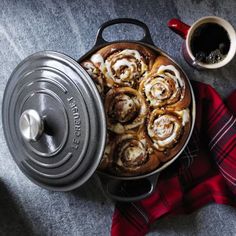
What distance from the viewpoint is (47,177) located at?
95cm

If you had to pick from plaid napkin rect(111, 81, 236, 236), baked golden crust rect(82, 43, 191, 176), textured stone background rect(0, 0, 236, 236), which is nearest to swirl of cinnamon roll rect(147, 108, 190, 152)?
baked golden crust rect(82, 43, 191, 176)

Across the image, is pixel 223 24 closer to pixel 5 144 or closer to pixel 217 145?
pixel 217 145

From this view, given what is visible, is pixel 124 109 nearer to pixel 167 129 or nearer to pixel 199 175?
pixel 167 129

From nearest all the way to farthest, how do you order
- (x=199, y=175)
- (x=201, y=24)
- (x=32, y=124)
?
(x=32, y=124)
(x=201, y=24)
(x=199, y=175)

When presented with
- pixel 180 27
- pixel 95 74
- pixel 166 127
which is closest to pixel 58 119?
pixel 95 74


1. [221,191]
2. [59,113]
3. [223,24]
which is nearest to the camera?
[59,113]

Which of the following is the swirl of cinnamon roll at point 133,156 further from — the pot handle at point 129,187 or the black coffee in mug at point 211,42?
the black coffee in mug at point 211,42

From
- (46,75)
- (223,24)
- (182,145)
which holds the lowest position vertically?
(182,145)

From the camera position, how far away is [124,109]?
926mm

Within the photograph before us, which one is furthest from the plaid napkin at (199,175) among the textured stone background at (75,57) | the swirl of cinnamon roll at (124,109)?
the swirl of cinnamon roll at (124,109)

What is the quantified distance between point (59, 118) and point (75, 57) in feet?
0.93

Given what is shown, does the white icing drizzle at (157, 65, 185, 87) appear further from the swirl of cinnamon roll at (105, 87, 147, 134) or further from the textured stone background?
the textured stone background

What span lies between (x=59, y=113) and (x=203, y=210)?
1.64 feet

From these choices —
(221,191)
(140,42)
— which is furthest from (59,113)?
(221,191)
